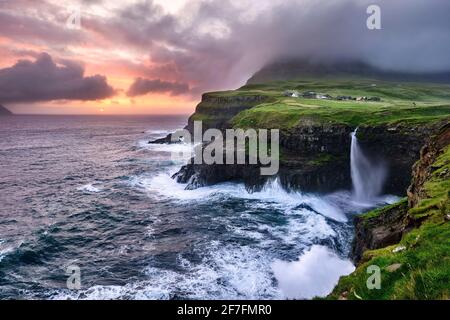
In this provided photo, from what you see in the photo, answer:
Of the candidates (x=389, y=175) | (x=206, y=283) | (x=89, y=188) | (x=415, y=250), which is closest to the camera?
(x=415, y=250)

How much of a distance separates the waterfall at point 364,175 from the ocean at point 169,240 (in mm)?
2081

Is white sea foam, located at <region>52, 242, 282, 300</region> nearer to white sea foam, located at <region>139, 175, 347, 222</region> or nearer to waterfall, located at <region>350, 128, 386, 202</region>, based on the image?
white sea foam, located at <region>139, 175, 347, 222</region>

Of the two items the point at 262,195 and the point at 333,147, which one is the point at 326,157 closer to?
the point at 333,147

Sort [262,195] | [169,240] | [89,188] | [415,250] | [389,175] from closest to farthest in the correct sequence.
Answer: [415,250]
[169,240]
[262,195]
[389,175]
[89,188]

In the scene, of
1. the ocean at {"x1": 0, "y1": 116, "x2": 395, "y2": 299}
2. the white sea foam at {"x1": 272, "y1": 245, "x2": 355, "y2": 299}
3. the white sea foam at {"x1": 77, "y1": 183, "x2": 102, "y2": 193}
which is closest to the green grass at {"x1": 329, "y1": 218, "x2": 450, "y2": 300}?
the white sea foam at {"x1": 272, "y1": 245, "x2": 355, "y2": 299}

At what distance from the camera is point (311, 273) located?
105 feet

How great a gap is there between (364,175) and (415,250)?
161 feet

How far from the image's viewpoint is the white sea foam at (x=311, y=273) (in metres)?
29.1

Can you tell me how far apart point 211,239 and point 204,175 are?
25.8 meters

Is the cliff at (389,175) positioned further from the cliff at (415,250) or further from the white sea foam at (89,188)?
the white sea foam at (89,188)

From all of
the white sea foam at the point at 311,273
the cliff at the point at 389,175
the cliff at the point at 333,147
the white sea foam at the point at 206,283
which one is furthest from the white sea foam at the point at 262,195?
the white sea foam at the point at 206,283

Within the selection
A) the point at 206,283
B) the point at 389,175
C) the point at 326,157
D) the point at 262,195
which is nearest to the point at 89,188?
the point at 262,195

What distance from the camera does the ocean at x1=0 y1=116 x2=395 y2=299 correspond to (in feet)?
98.0
